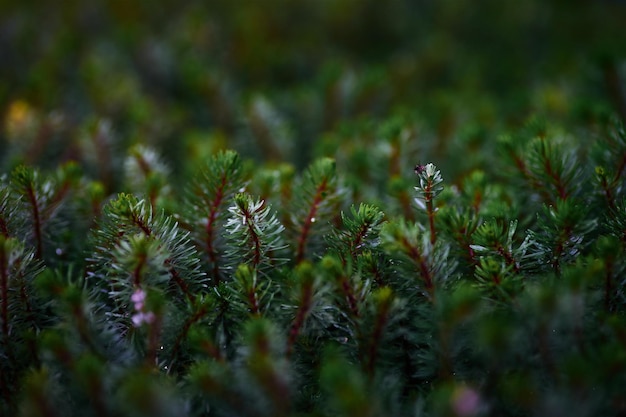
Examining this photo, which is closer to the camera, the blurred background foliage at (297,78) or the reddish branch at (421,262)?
the reddish branch at (421,262)

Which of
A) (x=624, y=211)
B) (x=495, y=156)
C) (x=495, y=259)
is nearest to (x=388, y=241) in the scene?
(x=495, y=259)

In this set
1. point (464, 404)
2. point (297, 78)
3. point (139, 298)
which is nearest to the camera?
point (464, 404)

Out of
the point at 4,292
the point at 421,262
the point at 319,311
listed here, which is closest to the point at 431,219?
the point at 421,262

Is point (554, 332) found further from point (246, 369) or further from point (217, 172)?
point (217, 172)

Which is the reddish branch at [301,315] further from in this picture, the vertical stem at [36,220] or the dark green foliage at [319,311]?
the vertical stem at [36,220]

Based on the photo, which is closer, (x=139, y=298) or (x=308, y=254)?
(x=139, y=298)

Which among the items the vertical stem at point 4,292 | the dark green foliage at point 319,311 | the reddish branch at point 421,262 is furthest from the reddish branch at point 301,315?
the vertical stem at point 4,292

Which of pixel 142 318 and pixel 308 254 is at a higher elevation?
pixel 308 254

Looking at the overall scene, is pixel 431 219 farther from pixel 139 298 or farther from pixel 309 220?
pixel 139 298
